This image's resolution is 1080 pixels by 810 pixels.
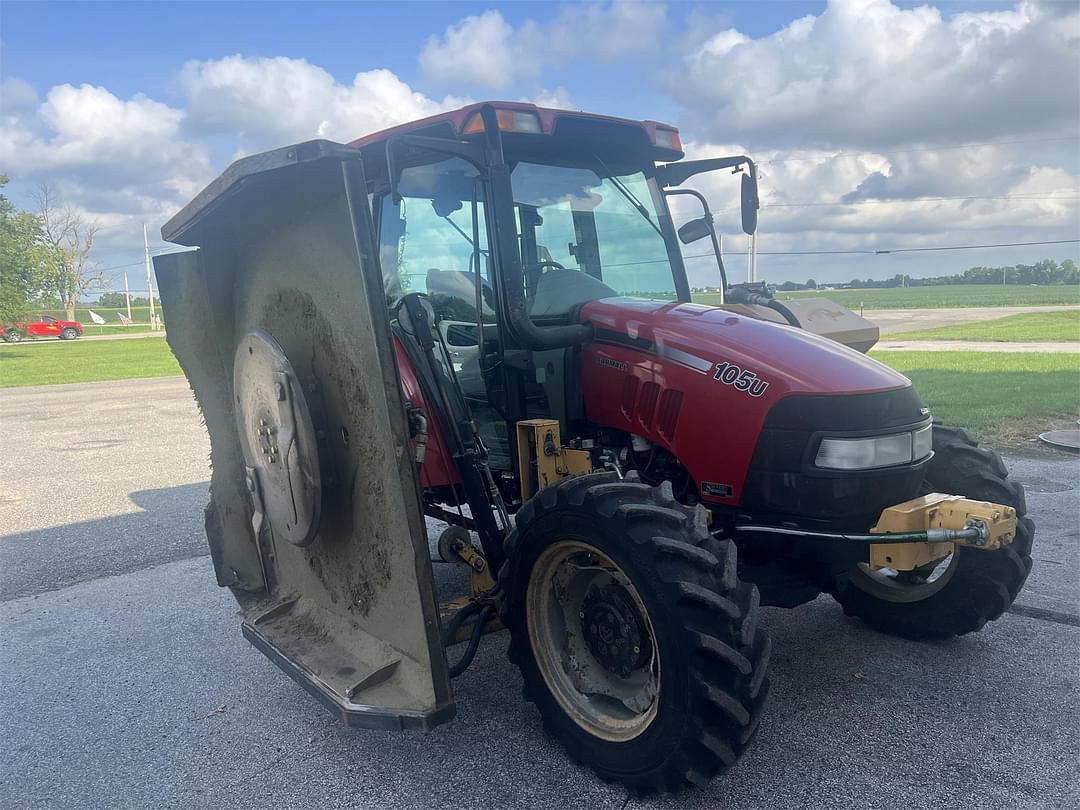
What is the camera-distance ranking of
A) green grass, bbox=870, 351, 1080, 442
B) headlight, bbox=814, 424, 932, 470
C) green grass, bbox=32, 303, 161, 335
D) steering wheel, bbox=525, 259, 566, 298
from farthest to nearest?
green grass, bbox=32, 303, 161, 335
green grass, bbox=870, 351, 1080, 442
steering wheel, bbox=525, 259, 566, 298
headlight, bbox=814, 424, 932, 470

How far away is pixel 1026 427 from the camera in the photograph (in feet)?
30.3

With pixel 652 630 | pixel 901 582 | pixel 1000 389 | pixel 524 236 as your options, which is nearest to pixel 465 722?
pixel 652 630

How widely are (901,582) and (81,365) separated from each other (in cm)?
2607

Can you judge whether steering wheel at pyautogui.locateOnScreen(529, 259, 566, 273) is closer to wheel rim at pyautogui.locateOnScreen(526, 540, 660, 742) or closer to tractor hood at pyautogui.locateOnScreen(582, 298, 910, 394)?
tractor hood at pyautogui.locateOnScreen(582, 298, 910, 394)

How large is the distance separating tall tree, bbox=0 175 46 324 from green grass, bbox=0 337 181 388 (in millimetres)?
1830

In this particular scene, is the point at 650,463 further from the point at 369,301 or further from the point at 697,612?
the point at 369,301

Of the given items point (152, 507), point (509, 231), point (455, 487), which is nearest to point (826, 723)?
point (455, 487)

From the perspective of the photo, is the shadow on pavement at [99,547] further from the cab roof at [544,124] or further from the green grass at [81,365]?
the green grass at [81,365]

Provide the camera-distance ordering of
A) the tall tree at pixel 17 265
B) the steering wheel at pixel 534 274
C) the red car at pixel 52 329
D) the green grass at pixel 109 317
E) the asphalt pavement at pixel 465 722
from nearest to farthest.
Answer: the asphalt pavement at pixel 465 722 → the steering wheel at pixel 534 274 → the tall tree at pixel 17 265 → the red car at pixel 52 329 → the green grass at pixel 109 317

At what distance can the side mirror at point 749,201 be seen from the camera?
4.14m

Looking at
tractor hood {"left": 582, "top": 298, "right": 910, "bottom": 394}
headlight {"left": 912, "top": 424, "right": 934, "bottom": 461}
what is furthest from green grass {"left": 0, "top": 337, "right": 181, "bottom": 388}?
headlight {"left": 912, "top": 424, "right": 934, "bottom": 461}

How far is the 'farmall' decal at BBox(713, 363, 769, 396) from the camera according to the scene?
9.88 feet

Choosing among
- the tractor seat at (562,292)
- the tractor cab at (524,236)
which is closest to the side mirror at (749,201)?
the tractor cab at (524,236)

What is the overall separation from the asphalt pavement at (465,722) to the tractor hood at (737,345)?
4.47ft
